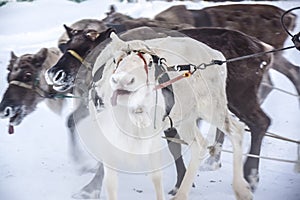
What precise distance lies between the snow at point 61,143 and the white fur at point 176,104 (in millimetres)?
36

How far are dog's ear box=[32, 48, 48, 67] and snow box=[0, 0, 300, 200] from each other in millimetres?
13

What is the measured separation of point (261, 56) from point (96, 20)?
37cm

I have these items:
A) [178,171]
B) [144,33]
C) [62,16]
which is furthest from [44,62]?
[178,171]

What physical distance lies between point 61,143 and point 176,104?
27 centimetres

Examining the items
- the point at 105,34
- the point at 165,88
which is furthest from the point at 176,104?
the point at 105,34

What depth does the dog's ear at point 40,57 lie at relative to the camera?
91cm

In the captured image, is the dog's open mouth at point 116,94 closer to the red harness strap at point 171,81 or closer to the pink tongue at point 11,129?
the red harness strap at point 171,81

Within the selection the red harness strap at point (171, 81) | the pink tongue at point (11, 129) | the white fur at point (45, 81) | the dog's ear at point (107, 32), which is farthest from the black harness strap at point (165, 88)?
the pink tongue at point (11, 129)

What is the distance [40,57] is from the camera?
0.92 meters

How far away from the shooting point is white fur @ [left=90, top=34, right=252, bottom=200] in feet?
2.85

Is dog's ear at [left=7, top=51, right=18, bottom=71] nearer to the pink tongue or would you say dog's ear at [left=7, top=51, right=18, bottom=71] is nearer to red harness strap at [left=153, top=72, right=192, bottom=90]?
the pink tongue

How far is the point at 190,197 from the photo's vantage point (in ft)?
3.08

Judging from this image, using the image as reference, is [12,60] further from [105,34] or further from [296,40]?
[296,40]

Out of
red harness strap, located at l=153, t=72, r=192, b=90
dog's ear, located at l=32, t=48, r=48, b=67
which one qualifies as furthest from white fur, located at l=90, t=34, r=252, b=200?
dog's ear, located at l=32, t=48, r=48, b=67
